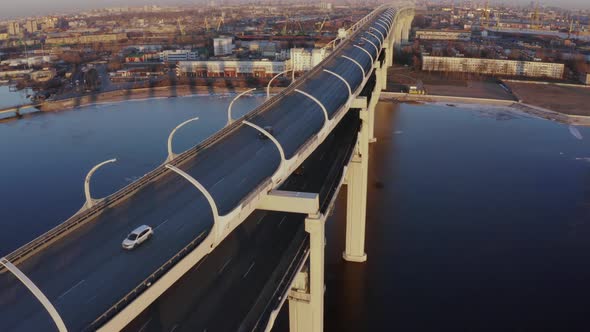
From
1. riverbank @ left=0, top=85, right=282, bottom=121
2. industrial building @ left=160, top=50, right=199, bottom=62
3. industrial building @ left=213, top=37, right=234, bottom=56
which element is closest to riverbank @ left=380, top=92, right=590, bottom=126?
riverbank @ left=0, top=85, right=282, bottom=121

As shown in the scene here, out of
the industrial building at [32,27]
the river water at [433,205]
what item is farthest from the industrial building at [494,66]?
the industrial building at [32,27]

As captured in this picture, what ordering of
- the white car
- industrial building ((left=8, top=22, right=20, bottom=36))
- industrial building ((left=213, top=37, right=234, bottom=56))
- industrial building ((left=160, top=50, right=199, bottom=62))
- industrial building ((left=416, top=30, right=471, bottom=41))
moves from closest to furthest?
the white car
industrial building ((left=160, top=50, right=199, bottom=62))
industrial building ((left=213, top=37, right=234, bottom=56))
industrial building ((left=416, top=30, right=471, bottom=41))
industrial building ((left=8, top=22, right=20, bottom=36))

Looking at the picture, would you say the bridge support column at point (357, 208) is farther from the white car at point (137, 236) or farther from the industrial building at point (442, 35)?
the industrial building at point (442, 35)

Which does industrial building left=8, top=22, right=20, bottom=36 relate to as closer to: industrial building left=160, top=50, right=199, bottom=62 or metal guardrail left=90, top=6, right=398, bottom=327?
industrial building left=160, top=50, right=199, bottom=62

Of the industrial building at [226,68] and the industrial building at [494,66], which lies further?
the industrial building at [226,68]

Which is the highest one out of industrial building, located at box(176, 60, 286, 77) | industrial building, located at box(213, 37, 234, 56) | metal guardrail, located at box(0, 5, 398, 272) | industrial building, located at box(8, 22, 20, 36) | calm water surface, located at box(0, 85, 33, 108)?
industrial building, located at box(8, 22, 20, 36)

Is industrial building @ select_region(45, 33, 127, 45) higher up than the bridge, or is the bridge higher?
industrial building @ select_region(45, 33, 127, 45)
